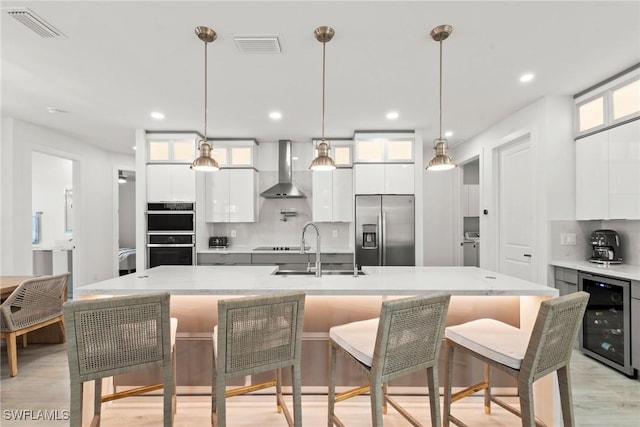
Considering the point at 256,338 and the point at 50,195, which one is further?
the point at 50,195

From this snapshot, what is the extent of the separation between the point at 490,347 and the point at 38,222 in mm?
8043

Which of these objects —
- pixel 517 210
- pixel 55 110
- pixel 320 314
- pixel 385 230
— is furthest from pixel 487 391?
pixel 55 110

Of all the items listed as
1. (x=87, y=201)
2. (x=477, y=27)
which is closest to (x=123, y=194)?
(x=87, y=201)

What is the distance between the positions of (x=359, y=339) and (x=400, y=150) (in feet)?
12.0

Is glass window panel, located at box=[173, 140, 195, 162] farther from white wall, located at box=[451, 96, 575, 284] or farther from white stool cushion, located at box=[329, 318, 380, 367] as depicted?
white wall, located at box=[451, 96, 575, 284]

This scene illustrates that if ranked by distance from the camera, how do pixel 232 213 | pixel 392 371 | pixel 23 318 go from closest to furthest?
pixel 392 371 → pixel 23 318 → pixel 232 213

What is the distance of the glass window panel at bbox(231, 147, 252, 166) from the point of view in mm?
5293

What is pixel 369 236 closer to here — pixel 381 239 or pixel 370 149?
pixel 381 239

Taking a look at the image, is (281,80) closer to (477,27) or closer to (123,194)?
(477,27)

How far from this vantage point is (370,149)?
4.94m

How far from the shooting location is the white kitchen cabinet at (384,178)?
16.0 feet

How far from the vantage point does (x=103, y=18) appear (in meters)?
2.24

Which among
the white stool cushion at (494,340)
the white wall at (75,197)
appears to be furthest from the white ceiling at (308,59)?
the white stool cushion at (494,340)

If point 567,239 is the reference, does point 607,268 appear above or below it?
below
